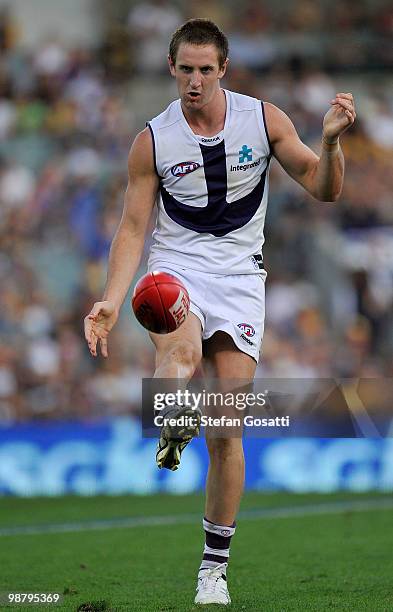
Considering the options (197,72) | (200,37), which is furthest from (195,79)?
(200,37)

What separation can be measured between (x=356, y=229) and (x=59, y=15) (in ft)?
22.8

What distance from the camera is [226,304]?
6395 mm

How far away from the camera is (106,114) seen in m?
17.5

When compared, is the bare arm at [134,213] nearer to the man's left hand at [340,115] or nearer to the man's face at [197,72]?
the man's face at [197,72]

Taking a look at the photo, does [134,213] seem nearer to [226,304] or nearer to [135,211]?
[135,211]

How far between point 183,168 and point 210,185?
0.56 feet

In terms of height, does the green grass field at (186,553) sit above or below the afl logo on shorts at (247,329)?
below

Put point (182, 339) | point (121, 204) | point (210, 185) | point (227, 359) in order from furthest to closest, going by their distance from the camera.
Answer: point (121, 204), point (210, 185), point (227, 359), point (182, 339)

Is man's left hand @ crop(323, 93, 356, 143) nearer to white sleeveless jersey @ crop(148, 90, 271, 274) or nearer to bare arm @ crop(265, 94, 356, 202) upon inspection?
bare arm @ crop(265, 94, 356, 202)

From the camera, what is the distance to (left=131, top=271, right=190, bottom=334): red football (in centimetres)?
588

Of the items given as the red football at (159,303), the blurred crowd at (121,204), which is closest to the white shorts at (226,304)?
the red football at (159,303)

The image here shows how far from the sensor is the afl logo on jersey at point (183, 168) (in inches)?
253

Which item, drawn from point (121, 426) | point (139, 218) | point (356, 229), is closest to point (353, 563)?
point (139, 218)

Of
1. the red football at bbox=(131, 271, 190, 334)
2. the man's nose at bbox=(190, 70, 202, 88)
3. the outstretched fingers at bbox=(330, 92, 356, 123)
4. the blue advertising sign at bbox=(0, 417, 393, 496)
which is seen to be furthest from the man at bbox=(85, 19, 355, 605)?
the blue advertising sign at bbox=(0, 417, 393, 496)
